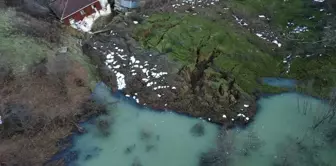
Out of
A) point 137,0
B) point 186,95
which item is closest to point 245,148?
point 186,95

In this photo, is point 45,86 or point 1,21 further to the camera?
point 1,21

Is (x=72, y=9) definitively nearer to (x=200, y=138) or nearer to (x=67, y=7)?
(x=67, y=7)

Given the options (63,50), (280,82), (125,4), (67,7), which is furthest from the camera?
(125,4)

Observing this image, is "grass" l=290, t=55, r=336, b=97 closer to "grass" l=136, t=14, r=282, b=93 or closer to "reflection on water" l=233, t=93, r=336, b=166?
"reflection on water" l=233, t=93, r=336, b=166

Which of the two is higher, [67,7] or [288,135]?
[67,7]

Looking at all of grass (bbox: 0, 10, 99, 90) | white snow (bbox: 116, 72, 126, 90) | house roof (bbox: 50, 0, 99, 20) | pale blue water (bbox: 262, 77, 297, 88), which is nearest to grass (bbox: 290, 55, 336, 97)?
pale blue water (bbox: 262, 77, 297, 88)

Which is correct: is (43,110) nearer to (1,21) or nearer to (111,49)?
(111,49)

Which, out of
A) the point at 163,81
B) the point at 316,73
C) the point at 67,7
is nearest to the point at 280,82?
the point at 316,73
